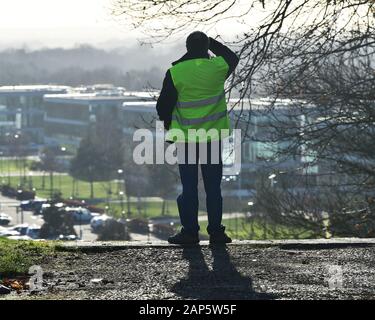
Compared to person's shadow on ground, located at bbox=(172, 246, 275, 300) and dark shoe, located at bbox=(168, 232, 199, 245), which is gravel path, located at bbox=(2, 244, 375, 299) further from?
dark shoe, located at bbox=(168, 232, 199, 245)

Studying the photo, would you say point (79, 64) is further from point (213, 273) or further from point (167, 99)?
point (213, 273)

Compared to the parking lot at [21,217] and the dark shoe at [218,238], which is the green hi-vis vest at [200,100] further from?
the parking lot at [21,217]

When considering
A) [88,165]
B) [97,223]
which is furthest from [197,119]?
[88,165]

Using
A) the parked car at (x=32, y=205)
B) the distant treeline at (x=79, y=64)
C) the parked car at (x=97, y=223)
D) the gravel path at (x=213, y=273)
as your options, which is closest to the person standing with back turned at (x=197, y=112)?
the gravel path at (x=213, y=273)

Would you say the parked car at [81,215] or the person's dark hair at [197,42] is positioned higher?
the person's dark hair at [197,42]

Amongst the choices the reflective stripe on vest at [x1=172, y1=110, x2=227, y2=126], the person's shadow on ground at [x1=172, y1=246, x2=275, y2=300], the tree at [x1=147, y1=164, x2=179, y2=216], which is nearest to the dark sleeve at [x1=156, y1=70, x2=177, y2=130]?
the reflective stripe on vest at [x1=172, y1=110, x2=227, y2=126]

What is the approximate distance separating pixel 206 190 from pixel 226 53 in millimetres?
1136

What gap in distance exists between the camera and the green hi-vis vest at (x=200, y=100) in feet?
31.7

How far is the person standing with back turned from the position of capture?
31.7 ft

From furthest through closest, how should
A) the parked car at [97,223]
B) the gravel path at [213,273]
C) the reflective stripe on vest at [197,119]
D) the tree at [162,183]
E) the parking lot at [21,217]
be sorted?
the tree at [162,183] < the parking lot at [21,217] < the parked car at [97,223] < the reflective stripe on vest at [197,119] < the gravel path at [213,273]

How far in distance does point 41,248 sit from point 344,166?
1533 cm

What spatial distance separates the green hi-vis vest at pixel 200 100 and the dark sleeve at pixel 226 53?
0.08 meters

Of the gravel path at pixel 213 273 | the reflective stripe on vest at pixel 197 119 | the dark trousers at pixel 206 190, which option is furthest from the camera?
the dark trousers at pixel 206 190

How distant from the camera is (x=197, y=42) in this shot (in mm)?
9648
